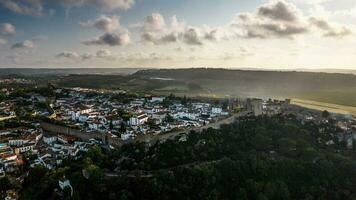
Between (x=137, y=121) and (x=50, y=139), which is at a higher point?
(x=137, y=121)

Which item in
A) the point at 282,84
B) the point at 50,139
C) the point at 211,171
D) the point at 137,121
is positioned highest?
the point at 282,84

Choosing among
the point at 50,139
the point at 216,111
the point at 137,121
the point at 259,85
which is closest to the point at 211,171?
the point at 137,121

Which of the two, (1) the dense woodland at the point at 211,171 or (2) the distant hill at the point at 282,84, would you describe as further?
(2) the distant hill at the point at 282,84

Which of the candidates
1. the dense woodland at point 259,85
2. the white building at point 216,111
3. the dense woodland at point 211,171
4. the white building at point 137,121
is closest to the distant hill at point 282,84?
the dense woodland at point 259,85

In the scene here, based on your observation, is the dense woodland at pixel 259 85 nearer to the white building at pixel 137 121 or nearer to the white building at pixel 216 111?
the white building at pixel 216 111

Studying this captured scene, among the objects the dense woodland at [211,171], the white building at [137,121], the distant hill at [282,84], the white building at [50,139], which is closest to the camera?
the dense woodland at [211,171]

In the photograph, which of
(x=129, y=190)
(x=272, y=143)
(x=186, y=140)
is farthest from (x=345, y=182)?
(x=129, y=190)

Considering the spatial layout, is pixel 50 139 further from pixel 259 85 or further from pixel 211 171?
pixel 259 85
